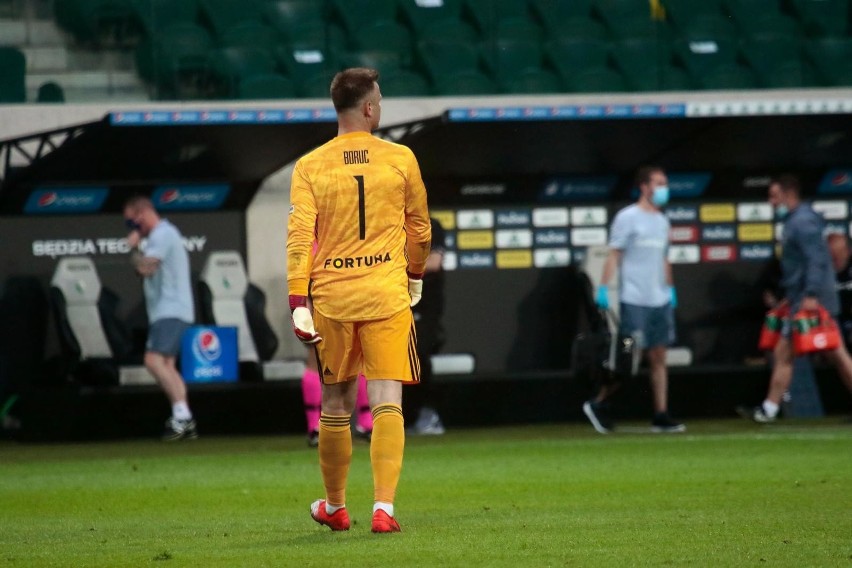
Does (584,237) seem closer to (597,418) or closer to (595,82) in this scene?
(595,82)

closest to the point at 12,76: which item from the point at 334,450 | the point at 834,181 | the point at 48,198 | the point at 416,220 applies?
the point at 48,198

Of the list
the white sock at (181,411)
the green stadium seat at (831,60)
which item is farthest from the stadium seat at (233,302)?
the green stadium seat at (831,60)

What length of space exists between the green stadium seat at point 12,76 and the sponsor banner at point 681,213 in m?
6.41

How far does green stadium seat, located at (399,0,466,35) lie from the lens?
16.2m

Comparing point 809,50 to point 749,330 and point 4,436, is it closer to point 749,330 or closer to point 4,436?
point 749,330

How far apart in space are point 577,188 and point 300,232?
996 cm

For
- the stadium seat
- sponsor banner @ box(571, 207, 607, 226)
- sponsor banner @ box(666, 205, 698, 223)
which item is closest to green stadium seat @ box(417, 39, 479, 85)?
Result: sponsor banner @ box(571, 207, 607, 226)

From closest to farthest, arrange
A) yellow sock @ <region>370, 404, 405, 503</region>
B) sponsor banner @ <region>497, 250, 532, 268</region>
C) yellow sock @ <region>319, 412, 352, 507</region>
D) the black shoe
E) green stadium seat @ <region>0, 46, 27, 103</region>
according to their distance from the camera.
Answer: yellow sock @ <region>370, 404, 405, 503</region> → yellow sock @ <region>319, 412, 352, 507</region> → the black shoe → green stadium seat @ <region>0, 46, 27, 103</region> → sponsor banner @ <region>497, 250, 532, 268</region>

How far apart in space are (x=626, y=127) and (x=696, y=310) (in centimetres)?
232

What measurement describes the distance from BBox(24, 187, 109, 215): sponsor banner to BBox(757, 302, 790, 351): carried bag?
6.21m

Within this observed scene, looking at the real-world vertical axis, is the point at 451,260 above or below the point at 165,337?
above

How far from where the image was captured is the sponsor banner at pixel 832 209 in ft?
54.1

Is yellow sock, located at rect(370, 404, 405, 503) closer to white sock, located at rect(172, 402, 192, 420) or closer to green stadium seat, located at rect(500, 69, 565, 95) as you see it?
white sock, located at rect(172, 402, 192, 420)

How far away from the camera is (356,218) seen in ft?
21.1
